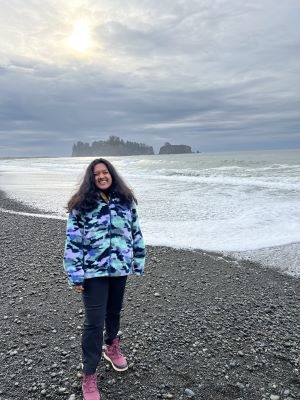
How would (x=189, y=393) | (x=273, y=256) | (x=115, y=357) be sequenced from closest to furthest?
(x=189, y=393)
(x=115, y=357)
(x=273, y=256)

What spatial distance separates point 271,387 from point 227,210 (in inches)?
474

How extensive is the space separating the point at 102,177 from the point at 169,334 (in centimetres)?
261

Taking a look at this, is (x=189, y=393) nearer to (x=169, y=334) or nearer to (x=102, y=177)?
(x=169, y=334)

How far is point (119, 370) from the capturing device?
4324mm

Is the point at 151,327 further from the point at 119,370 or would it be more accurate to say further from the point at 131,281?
the point at 131,281

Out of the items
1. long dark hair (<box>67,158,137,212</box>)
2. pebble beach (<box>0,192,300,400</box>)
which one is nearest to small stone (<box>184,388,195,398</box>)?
pebble beach (<box>0,192,300,400</box>)

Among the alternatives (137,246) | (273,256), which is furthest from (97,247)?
(273,256)

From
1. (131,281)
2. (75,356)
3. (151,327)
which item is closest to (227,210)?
(131,281)

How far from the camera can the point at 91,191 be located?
383cm

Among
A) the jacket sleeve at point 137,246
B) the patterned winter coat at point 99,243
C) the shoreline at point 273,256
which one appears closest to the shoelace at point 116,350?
the jacket sleeve at point 137,246

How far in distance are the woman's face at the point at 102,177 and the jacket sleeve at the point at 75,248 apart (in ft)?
1.35

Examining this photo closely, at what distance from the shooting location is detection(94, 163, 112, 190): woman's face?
12.9 feet

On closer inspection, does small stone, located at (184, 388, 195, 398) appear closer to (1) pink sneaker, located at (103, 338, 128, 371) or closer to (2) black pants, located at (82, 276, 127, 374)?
(1) pink sneaker, located at (103, 338, 128, 371)

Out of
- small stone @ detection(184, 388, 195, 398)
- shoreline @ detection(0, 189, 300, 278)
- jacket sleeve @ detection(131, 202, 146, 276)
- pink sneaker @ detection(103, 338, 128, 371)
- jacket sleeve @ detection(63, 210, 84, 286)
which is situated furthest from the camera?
shoreline @ detection(0, 189, 300, 278)
